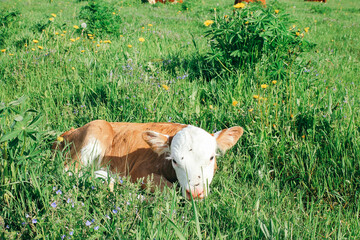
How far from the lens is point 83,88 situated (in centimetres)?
401

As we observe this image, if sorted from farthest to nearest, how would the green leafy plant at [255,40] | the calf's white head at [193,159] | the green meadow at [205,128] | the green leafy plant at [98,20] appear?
1. the green leafy plant at [98,20]
2. the green leafy plant at [255,40]
3. the calf's white head at [193,159]
4. the green meadow at [205,128]

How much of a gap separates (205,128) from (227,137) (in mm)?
Result: 663

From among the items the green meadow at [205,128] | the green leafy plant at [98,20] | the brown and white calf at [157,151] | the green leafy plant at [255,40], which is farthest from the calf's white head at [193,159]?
the green leafy plant at [98,20]

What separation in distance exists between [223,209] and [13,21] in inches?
286

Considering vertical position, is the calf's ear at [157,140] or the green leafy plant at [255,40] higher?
the green leafy plant at [255,40]

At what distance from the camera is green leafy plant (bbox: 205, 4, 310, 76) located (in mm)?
3830

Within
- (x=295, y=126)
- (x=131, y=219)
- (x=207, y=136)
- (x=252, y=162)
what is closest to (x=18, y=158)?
(x=131, y=219)

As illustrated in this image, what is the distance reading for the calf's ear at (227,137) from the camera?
8.68 feet

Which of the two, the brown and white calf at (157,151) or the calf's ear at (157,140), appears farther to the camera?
the calf's ear at (157,140)

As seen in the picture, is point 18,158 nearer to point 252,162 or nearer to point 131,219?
point 131,219

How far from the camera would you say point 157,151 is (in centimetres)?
265

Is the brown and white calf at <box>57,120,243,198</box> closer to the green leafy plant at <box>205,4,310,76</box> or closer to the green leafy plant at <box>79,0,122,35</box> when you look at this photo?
the green leafy plant at <box>205,4,310,76</box>

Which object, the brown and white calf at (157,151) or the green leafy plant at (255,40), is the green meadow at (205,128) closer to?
the green leafy plant at (255,40)

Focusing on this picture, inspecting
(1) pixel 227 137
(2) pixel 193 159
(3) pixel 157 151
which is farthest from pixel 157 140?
(1) pixel 227 137
